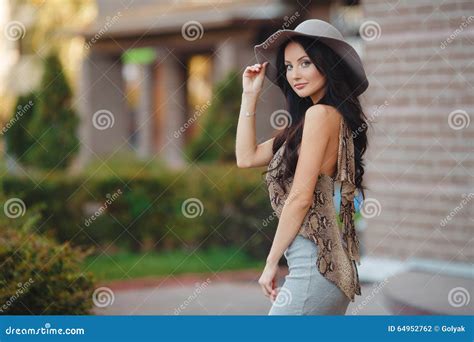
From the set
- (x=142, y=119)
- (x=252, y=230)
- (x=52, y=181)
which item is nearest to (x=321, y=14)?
(x=252, y=230)

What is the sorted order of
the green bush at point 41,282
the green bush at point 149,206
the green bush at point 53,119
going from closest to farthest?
the green bush at point 41,282 → the green bush at point 149,206 → the green bush at point 53,119

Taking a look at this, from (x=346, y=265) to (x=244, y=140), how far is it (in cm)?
71

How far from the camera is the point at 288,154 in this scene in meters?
3.31

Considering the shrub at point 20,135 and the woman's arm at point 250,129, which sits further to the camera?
the shrub at point 20,135

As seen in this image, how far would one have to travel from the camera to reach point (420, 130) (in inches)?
261

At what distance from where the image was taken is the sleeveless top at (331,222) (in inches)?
128

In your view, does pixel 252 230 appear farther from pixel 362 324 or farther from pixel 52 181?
pixel 362 324

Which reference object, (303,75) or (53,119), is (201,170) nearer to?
(53,119)

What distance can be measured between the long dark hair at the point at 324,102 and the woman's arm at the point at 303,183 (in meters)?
0.09

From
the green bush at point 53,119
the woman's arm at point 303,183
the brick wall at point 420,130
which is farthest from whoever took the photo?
the green bush at point 53,119

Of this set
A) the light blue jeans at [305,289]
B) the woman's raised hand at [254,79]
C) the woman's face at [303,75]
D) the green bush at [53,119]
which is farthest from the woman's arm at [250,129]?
the green bush at [53,119]

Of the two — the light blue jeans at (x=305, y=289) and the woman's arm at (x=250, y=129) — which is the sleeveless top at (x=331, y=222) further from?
the woman's arm at (x=250, y=129)

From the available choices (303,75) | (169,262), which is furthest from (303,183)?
(169,262)

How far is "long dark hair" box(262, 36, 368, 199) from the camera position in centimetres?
332
